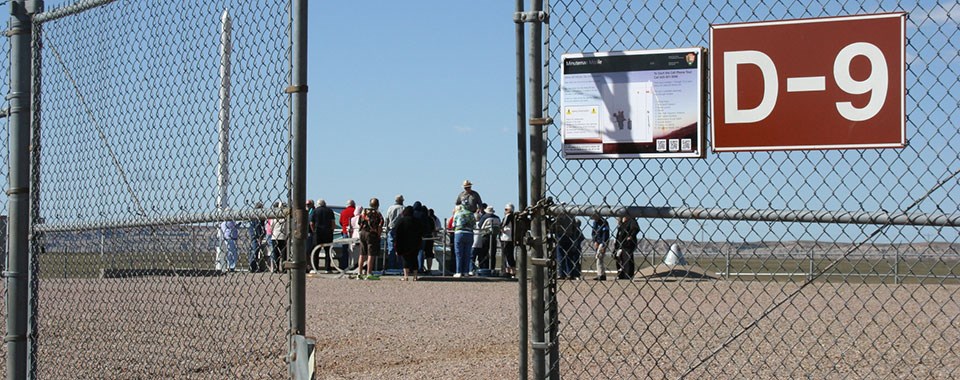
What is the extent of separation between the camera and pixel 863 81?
3.78m

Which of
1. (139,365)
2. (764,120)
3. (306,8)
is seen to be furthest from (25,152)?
(764,120)

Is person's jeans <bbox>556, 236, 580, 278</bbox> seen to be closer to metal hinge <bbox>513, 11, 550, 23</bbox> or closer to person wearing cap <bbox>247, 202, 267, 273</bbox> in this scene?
metal hinge <bbox>513, 11, 550, 23</bbox>

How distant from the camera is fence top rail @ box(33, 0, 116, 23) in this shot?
5.74 m

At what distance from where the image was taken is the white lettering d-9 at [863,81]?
375 centimetres

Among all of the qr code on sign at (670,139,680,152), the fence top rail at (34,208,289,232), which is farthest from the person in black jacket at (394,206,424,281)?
the qr code on sign at (670,139,680,152)

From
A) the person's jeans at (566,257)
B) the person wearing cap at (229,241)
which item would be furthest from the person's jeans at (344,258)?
the person wearing cap at (229,241)

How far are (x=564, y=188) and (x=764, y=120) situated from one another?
0.82 meters

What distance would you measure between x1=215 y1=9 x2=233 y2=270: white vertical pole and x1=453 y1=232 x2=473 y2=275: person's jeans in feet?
49.1

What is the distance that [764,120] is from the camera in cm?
392

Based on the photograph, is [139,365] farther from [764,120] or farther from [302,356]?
[764,120]

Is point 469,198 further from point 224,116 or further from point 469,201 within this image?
point 224,116

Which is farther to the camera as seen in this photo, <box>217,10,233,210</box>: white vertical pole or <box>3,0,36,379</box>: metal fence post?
<box>3,0,36,379</box>: metal fence post

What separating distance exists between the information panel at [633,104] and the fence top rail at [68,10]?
2712mm

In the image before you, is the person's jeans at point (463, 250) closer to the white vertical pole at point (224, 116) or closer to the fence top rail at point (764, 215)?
the white vertical pole at point (224, 116)
